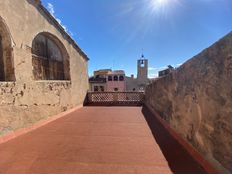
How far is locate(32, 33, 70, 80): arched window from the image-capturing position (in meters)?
5.17

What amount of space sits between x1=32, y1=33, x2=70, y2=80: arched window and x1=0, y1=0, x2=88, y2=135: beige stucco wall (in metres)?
0.33

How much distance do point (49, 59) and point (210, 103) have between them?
5.88 m

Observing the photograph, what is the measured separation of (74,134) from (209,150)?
297cm

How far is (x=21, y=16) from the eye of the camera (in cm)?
414

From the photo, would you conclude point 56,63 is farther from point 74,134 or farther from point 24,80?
point 74,134

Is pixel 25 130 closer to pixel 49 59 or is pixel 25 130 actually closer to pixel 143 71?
pixel 49 59

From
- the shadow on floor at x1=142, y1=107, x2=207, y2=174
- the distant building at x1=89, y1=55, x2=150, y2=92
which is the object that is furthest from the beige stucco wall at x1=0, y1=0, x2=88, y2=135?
the distant building at x1=89, y1=55, x2=150, y2=92

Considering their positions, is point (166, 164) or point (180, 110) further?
point (180, 110)

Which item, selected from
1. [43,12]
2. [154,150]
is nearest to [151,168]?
[154,150]

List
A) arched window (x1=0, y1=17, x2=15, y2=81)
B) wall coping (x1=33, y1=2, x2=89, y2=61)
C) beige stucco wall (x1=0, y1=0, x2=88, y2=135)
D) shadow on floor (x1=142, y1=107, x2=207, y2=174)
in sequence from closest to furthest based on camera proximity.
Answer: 1. shadow on floor (x1=142, y1=107, x2=207, y2=174)
2. beige stucco wall (x1=0, y1=0, x2=88, y2=135)
3. arched window (x1=0, y1=17, x2=15, y2=81)
4. wall coping (x1=33, y1=2, x2=89, y2=61)

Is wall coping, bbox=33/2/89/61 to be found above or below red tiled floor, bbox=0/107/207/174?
above

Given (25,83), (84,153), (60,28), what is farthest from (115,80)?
(84,153)

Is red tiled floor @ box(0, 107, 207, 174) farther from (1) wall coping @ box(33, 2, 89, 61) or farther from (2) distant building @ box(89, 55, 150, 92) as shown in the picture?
(2) distant building @ box(89, 55, 150, 92)

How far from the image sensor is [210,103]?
6.59 feet
